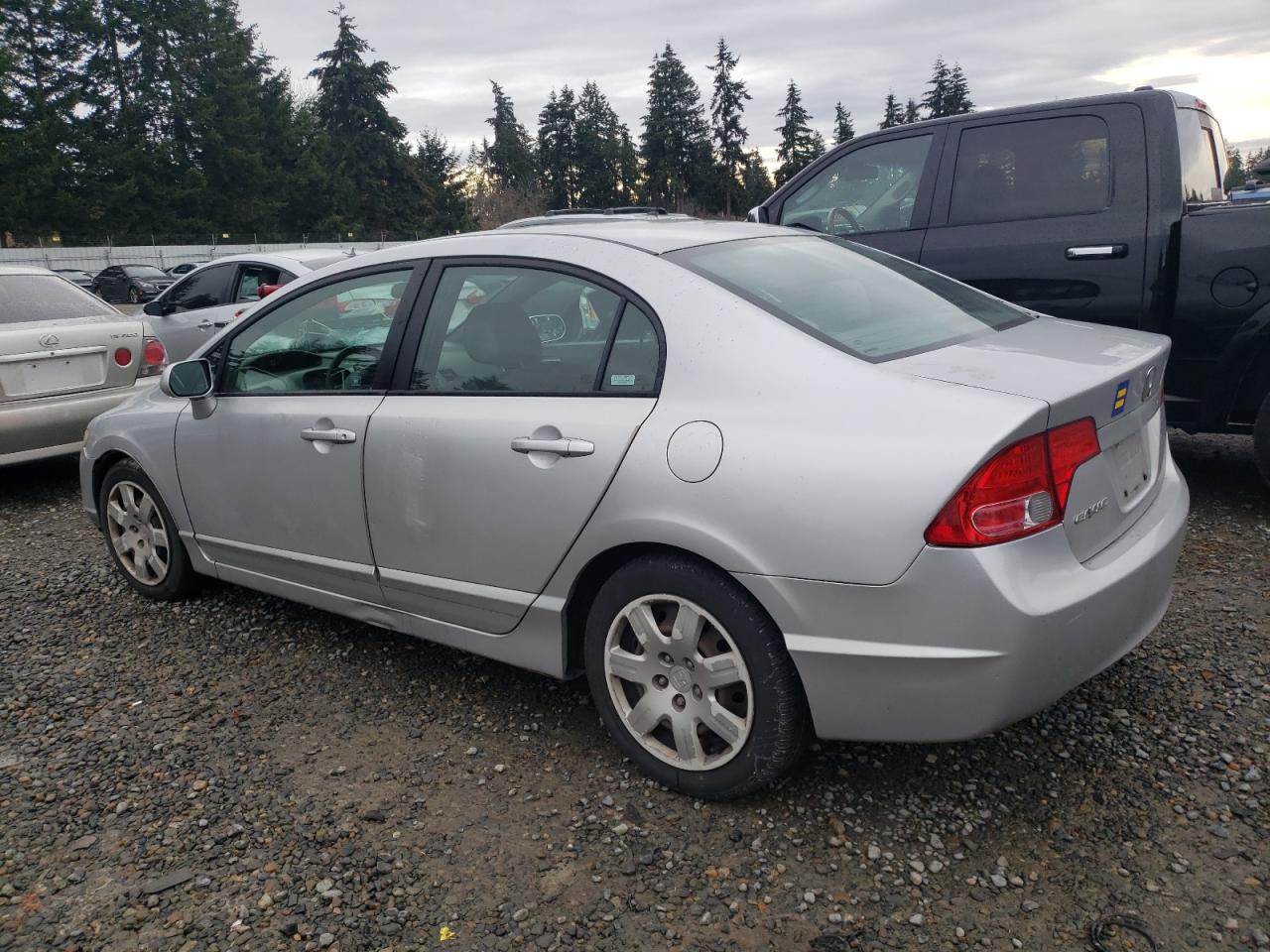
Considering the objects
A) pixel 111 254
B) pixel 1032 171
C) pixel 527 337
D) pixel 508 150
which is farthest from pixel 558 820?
pixel 508 150

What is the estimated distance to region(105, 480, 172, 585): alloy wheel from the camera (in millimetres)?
4465

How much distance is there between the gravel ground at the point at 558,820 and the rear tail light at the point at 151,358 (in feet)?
11.9

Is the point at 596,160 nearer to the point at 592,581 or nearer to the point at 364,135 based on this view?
the point at 364,135

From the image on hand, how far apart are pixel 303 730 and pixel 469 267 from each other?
64.8 inches

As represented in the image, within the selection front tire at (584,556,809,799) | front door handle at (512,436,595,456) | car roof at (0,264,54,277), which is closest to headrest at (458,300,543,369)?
front door handle at (512,436,595,456)

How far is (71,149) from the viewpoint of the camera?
158 feet

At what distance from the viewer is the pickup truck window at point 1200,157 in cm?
503

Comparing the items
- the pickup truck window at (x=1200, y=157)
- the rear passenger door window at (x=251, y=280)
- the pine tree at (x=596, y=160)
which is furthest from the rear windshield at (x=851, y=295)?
the pine tree at (x=596, y=160)

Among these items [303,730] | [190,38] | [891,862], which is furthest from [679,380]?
[190,38]

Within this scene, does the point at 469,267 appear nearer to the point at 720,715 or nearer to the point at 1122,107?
the point at 720,715

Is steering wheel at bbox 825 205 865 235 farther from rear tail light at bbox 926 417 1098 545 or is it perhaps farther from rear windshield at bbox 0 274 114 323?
rear windshield at bbox 0 274 114 323

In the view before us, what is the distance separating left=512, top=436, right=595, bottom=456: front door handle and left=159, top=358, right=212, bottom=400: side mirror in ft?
5.60

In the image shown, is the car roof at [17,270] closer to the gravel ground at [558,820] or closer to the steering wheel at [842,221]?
the gravel ground at [558,820]

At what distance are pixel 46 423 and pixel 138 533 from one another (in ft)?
7.98
